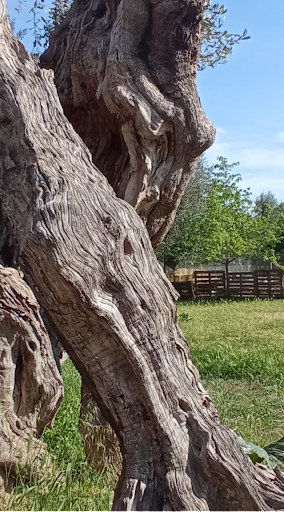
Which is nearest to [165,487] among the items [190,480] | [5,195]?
[190,480]

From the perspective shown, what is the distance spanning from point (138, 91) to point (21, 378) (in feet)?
6.96

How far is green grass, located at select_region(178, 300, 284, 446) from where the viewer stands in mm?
5934

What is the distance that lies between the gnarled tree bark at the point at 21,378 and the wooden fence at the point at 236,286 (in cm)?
2544

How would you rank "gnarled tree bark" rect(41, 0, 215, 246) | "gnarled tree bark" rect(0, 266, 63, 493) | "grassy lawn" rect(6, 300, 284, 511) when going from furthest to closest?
"gnarled tree bark" rect(41, 0, 215, 246), "grassy lawn" rect(6, 300, 284, 511), "gnarled tree bark" rect(0, 266, 63, 493)

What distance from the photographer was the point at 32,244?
2.76 metres

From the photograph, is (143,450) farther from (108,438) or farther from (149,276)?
(108,438)

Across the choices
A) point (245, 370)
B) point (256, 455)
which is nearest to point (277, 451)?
point (256, 455)

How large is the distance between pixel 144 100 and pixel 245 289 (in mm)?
25242

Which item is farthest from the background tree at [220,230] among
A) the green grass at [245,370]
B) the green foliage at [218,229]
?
the green grass at [245,370]

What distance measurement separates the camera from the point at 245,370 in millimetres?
8641

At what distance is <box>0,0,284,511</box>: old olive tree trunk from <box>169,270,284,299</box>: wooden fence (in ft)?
82.8

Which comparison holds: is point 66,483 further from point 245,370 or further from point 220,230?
point 220,230

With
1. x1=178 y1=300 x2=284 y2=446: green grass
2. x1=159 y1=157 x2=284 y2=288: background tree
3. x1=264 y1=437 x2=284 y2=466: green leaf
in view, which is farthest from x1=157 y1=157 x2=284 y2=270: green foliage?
x1=264 y1=437 x2=284 y2=466: green leaf

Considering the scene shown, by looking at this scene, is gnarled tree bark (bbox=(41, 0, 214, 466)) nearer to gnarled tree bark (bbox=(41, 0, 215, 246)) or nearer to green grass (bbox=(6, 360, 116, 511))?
gnarled tree bark (bbox=(41, 0, 215, 246))
